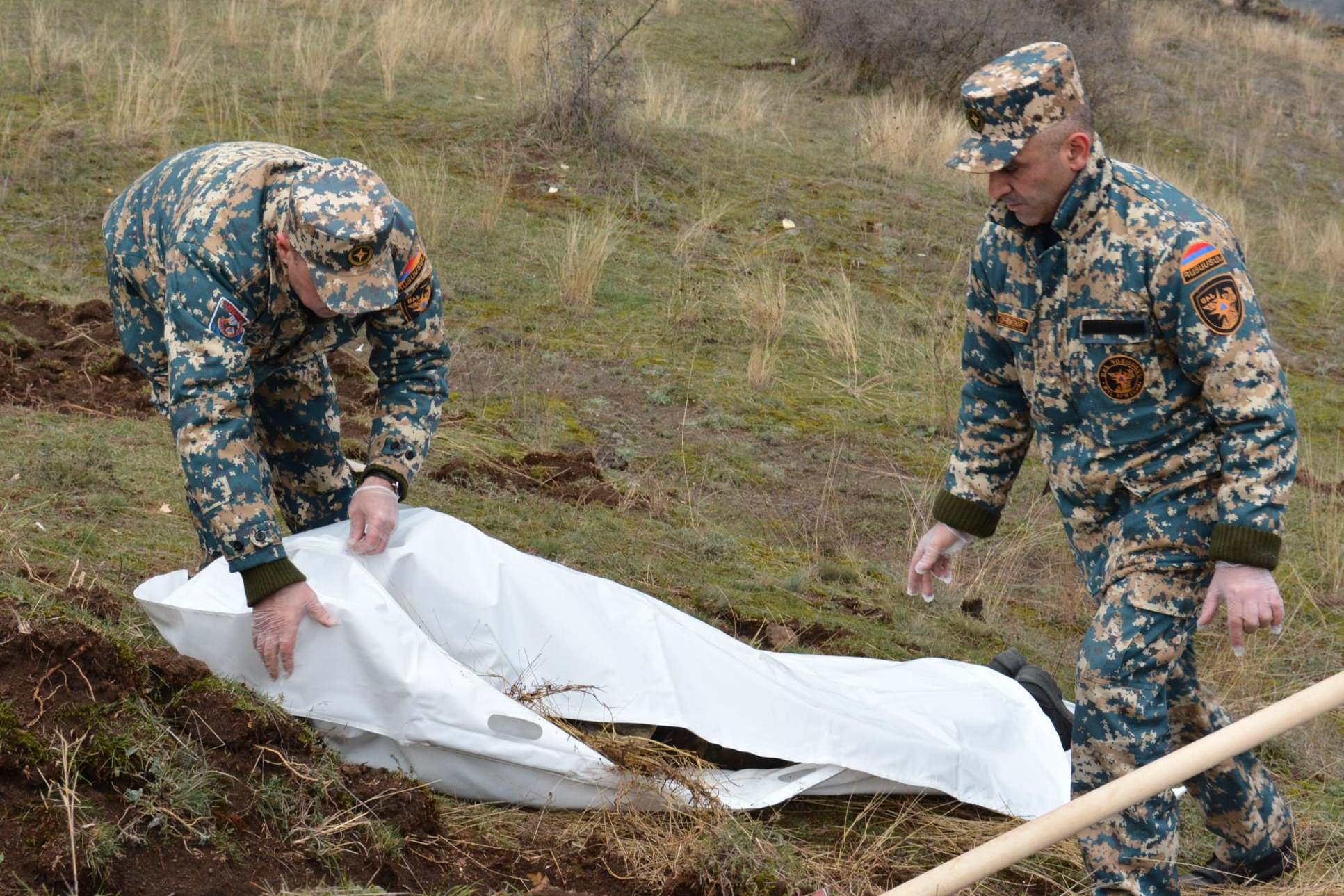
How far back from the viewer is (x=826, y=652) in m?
4.82

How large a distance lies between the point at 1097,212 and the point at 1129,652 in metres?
1.01

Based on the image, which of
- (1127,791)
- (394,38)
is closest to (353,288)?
(1127,791)

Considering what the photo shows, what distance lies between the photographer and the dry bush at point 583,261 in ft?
27.6

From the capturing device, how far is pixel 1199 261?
2.95 m

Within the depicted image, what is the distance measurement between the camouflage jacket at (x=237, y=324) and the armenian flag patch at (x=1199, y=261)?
1927 millimetres

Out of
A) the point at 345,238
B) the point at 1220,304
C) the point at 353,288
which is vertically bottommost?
the point at 353,288

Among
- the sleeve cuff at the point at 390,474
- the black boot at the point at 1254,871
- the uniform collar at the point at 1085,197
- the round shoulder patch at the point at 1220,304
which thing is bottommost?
the black boot at the point at 1254,871

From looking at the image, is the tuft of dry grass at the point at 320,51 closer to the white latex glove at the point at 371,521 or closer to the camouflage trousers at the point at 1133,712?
the white latex glove at the point at 371,521

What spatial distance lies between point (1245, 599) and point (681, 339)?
18.3 ft

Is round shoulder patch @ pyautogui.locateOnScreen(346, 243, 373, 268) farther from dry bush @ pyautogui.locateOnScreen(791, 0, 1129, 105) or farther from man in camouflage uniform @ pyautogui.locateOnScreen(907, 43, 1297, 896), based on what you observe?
dry bush @ pyautogui.locateOnScreen(791, 0, 1129, 105)

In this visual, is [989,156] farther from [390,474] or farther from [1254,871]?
[1254,871]

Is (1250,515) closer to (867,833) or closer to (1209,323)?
Result: (1209,323)

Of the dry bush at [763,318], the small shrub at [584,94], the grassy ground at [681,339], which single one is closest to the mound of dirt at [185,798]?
the grassy ground at [681,339]

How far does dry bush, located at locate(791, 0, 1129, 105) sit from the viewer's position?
1424 cm
